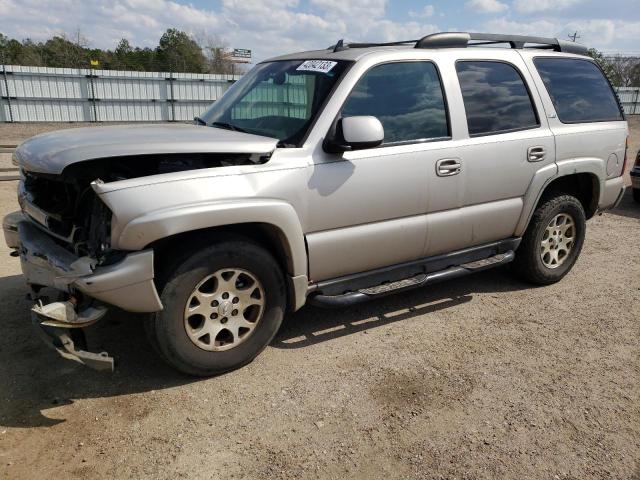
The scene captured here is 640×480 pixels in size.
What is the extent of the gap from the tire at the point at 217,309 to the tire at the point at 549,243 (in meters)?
2.52

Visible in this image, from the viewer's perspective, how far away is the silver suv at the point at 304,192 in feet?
9.69

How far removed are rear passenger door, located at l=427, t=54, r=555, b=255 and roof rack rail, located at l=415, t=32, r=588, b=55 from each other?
144 millimetres

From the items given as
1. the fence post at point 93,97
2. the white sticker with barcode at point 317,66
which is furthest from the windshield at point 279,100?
the fence post at point 93,97

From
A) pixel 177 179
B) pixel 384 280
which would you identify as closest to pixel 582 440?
pixel 384 280

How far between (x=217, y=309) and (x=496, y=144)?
98.8 inches

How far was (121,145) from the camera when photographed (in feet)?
9.68

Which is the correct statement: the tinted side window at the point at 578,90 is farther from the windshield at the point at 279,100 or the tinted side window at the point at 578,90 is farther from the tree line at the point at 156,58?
the tree line at the point at 156,58

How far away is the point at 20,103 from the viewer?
1881 centimetres

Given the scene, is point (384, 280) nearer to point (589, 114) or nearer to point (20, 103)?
point (589, 114)

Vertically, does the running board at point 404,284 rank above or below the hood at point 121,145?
below

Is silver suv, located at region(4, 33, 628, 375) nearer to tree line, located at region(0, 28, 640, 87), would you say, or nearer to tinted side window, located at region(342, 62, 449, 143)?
tinted side window, located at region(342, 62, 449, 143)

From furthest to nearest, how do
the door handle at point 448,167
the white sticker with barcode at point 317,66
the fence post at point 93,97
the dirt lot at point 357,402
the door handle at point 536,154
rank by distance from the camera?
1. the fence post at point 93,97
2. the door handle at point 536,154
3. the door handle at point 448,167
4. the white sticker with barcode at point 317,66
5. the dirt lot at point 357,402

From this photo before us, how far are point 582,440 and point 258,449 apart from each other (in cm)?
174

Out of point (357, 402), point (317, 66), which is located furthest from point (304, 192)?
point (357, 402)
